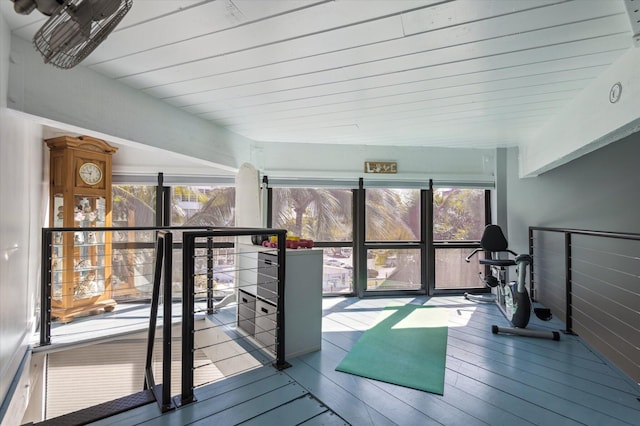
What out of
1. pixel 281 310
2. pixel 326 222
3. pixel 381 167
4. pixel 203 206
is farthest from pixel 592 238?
pixel 203 206

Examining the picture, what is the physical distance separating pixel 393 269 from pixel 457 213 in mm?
1149

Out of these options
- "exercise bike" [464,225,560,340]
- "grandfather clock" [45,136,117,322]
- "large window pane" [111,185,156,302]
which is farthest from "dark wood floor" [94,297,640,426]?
"large window pane" [111,185,156,302]

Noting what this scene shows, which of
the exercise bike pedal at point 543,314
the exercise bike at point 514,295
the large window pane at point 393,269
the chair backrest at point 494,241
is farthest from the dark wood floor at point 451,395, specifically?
the large window pane at point 393,269

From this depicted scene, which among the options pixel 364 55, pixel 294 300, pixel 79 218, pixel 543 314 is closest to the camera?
pixel 364 55

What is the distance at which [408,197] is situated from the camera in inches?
159

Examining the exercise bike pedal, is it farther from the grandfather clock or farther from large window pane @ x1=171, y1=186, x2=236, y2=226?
the grandfather clock

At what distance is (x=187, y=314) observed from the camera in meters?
1.62

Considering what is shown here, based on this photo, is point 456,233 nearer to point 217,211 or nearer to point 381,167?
point 381,167

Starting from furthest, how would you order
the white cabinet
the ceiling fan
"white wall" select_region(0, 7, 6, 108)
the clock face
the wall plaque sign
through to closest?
the wall plaque sign → the clock face → the white cabinet → "white wall" select_region(0, 7, 6, 108) → the ceiling fan

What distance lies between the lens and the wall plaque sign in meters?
3.88

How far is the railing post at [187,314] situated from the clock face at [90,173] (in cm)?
239

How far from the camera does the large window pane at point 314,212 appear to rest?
12.8 feet

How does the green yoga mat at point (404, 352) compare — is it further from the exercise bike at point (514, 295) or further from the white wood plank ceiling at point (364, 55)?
the white wood plank ceiling at point (364, 55)

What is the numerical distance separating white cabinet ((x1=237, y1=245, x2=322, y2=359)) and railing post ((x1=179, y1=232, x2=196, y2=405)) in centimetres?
60
